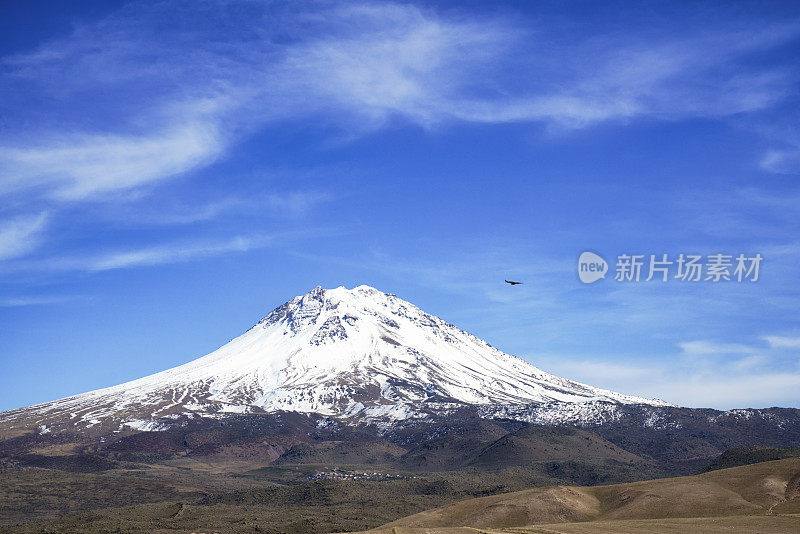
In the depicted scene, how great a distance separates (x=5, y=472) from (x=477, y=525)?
442ft

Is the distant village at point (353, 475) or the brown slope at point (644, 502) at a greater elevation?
the brown slope at point (644, 502)

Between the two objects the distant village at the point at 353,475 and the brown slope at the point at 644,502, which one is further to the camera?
the distant village at the point at 353,475

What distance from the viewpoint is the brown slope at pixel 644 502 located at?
6550 centimetres

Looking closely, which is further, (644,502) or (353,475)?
(353,475)

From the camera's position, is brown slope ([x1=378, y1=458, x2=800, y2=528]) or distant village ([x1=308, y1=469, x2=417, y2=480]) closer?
brown slope ([x1=378, y1=458, x2=800, y2=528])

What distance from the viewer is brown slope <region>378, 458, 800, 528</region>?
65.5 metres

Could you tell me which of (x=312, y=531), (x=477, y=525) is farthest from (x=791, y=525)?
(x=312, y=531)

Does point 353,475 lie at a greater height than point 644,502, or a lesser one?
lesser

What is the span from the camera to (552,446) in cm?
19788

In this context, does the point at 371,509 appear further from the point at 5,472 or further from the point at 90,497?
the point at 5,472

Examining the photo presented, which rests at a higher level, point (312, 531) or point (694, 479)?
point (694, 479)

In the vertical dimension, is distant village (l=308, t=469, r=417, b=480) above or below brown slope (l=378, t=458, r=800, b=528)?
below

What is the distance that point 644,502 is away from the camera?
69.1m

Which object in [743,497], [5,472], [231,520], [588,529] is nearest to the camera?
[588,529]
